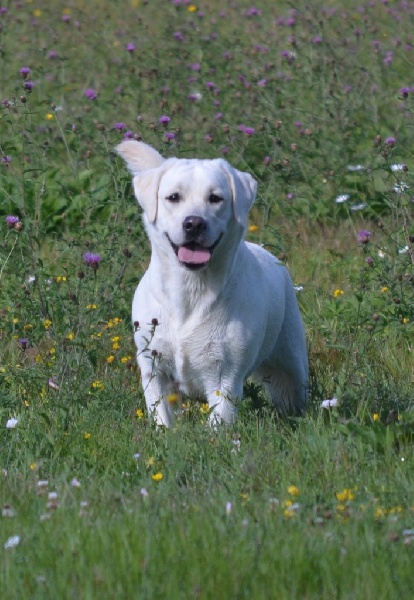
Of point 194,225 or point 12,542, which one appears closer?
point 12,542

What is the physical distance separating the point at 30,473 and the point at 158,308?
945mm

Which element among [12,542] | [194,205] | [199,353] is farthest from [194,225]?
[12,542]

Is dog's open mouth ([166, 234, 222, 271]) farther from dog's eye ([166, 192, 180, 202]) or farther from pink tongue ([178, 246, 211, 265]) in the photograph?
dog's eye ([166, 192, 180, 202])

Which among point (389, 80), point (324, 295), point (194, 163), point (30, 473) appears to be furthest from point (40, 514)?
point (389, 80)

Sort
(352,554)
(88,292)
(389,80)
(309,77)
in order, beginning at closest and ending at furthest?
(352,554) < (88,292) < (309,77) < (389,80)

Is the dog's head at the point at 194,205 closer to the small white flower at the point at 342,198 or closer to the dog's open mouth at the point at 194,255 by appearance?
the dog's open mouth at the point at 194,255

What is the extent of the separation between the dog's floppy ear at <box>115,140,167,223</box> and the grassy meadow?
0.39 meters

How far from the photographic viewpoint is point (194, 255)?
4719 mm

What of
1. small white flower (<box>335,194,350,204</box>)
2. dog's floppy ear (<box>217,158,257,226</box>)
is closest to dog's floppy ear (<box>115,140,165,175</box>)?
dog's floppy ear (<box>217,158,257,226</box>)

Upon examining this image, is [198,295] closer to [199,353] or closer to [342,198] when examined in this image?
[199,353]

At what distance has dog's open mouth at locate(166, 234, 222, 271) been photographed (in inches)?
186

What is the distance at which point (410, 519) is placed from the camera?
11.9 feet

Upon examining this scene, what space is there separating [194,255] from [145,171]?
47cm

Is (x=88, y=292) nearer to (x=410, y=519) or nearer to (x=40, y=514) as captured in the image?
(x=40, y=514)
